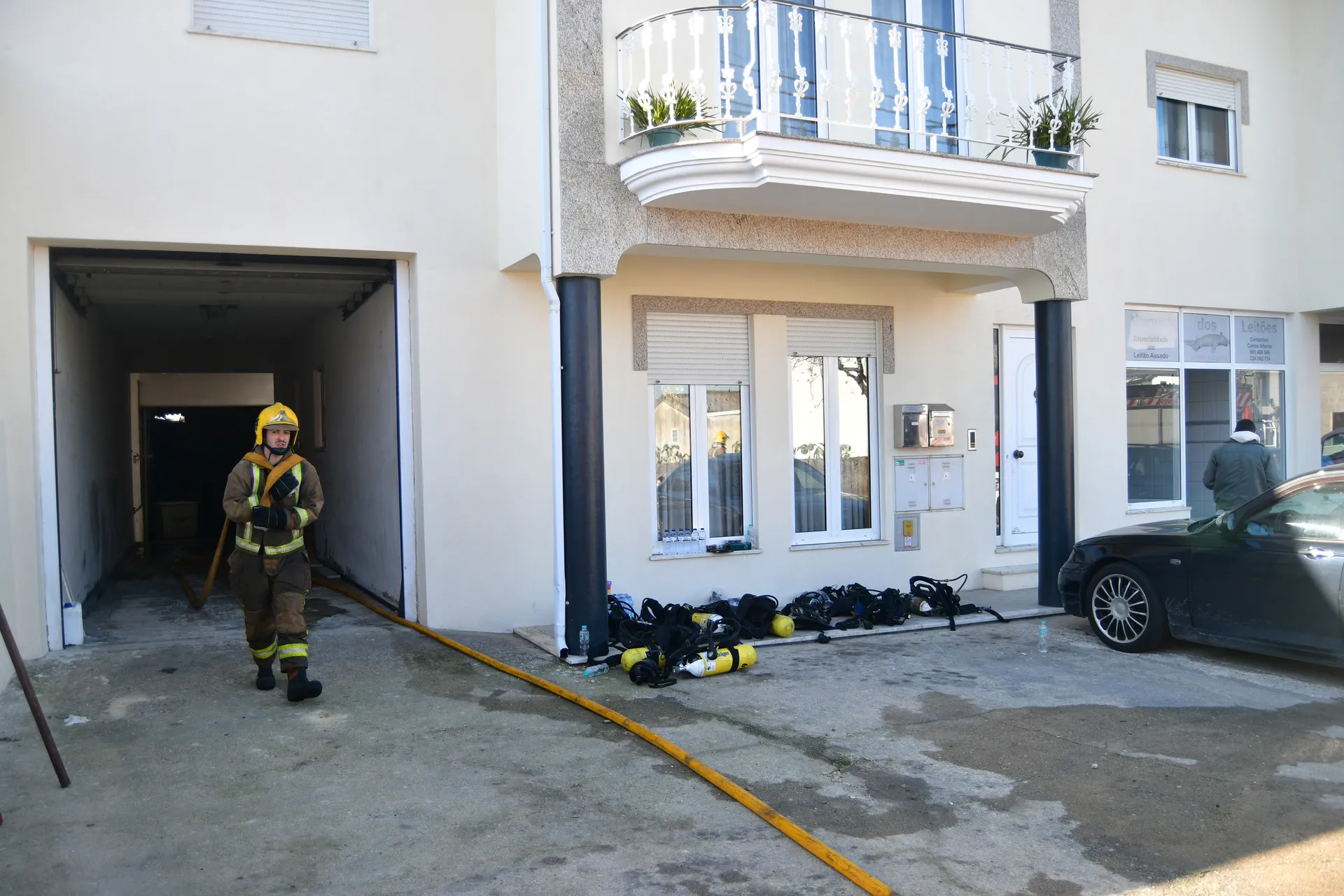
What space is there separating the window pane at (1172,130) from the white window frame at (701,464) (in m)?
5.96

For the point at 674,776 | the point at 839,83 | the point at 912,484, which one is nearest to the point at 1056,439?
the point at 912,484

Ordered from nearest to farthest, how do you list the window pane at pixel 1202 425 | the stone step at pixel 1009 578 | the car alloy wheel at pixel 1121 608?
the car alloy wheel at pixel 1121 608, the stone step at pixel 1009 578, the window pane at pixel 1202 425

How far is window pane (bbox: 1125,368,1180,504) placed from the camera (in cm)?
1166

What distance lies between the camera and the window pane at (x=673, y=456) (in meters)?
9.48

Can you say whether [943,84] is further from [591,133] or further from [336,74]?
[336,74]

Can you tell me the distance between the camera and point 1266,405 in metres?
12.7

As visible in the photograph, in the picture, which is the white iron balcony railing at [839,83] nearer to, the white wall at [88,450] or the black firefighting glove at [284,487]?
the black firefighting glove at [284,487]

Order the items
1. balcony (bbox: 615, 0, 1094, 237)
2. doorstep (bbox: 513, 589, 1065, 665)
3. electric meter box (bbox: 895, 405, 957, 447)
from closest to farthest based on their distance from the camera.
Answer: balcony (bbox: 615, 0, 1094, 237) < doorstep (bbox: 513, 589, 1065, 665) < electric meter box (bbox: 895, 405, 957, 447)

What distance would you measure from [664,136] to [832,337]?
3.29 metres

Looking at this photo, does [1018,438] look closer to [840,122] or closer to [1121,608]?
[1121,608]

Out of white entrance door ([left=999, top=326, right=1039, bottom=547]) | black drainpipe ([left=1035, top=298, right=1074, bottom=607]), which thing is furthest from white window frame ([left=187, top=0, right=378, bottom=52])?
white entrance door ([left=999, top=326, right=1039, bottom=547])

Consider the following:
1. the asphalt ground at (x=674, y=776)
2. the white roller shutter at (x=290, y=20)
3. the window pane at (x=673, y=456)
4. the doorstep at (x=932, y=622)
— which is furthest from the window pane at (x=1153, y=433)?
the white roller shutter at (x=290, y=20)

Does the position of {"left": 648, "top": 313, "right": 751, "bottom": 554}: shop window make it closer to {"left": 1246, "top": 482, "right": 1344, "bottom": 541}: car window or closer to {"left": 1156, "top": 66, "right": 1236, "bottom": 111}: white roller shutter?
{"left": 1246, "top": 482, "right": 1344, "bottom": 541}: car window

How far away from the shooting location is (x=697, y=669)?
23.8 feet
